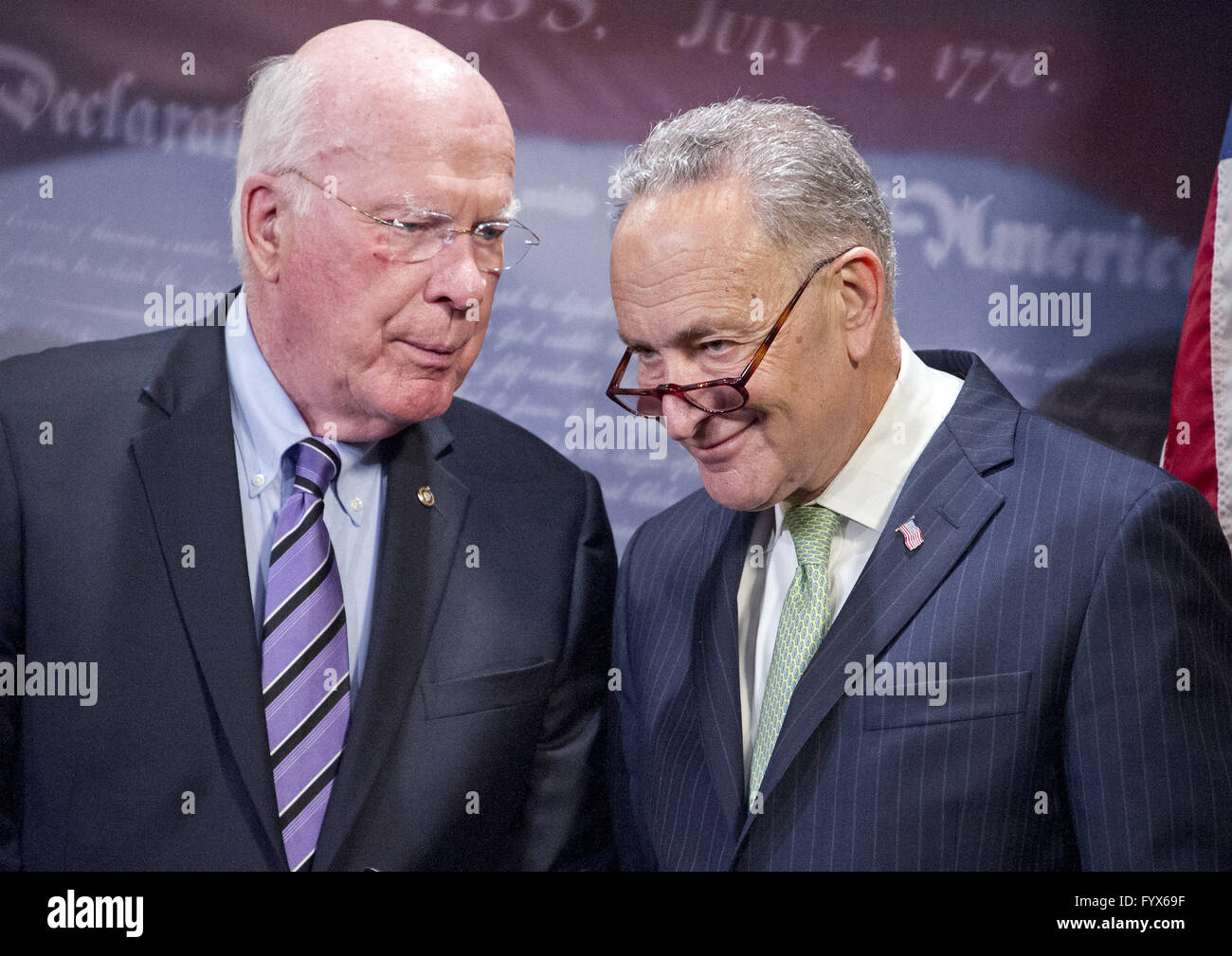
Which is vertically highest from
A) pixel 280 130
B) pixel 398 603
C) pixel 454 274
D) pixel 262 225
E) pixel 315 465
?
pixel 280 130

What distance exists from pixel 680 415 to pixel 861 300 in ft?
1.11

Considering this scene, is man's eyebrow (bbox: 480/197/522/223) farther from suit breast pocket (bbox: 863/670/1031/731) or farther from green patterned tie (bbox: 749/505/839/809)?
suit breast pocket (bbox: 863/670/1031/731)

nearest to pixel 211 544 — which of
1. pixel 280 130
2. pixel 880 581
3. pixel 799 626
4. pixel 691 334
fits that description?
pixel 280 130

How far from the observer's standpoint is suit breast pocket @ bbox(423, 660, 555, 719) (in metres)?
1.98

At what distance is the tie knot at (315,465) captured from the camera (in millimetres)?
1936

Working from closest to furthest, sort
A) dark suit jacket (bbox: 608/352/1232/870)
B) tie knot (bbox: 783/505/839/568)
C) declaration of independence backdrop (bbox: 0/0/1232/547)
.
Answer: dark suit jacket (bbox: 608/352/1232/870) → tie knot (bbox: 783/505/839/568) → declaration of independence backdrop (bbox: 0/0/1232/547)

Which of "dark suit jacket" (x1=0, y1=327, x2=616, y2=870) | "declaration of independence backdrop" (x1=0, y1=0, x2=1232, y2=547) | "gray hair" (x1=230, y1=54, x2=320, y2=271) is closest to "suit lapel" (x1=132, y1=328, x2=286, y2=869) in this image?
"dark suit jacket" (x1=0, y1=327, x2=616, y2=870)

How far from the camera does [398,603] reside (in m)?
1.95

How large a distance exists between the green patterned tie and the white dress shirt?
0.02 m
